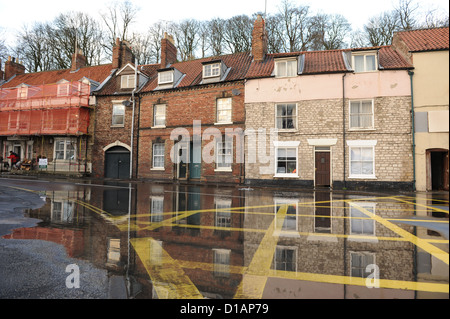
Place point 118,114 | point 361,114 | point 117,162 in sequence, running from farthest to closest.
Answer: point 118,114 → point 117,162 → point 361,114

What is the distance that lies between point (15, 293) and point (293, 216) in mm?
6035

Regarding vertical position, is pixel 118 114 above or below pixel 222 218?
above

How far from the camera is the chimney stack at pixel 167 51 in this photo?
25078mm

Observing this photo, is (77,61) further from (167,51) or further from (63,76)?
(167,51)

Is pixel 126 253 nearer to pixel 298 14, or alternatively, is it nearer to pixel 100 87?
pixel 100 87

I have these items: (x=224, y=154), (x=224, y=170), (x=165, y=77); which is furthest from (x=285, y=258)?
(x=165, y=77)

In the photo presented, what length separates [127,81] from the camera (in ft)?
78.8

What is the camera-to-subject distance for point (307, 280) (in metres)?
3.05

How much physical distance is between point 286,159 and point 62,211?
13.9m

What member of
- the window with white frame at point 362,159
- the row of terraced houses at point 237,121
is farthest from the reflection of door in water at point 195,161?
the window with white frame at point 362,159

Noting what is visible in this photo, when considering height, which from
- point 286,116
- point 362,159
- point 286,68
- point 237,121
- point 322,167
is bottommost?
point 322,167

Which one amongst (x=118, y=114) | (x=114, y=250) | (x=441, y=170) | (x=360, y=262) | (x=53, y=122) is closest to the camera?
(x=441, y=170)

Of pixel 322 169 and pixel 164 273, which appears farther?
pixel 322 169
